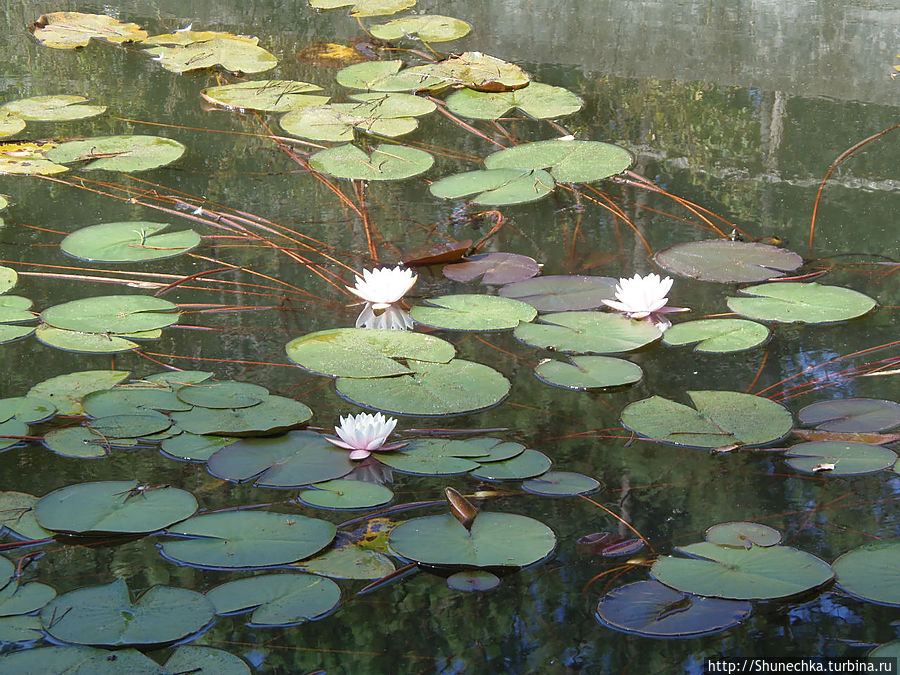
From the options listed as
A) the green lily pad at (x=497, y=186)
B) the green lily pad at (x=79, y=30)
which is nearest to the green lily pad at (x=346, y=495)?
the green lily pad at (x=497, y=186)

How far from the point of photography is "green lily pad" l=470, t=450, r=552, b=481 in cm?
186

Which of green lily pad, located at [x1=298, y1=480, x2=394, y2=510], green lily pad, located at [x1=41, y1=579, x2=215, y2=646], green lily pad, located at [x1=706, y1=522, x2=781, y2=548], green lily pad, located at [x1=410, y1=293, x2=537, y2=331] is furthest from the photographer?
green lily pad, located at [x1=410, y1=293, x2=537, y2=331]

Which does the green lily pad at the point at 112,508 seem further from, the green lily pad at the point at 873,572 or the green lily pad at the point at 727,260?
the green lily pad at the point at 727,260

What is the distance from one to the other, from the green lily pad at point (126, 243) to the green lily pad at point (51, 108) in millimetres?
1244

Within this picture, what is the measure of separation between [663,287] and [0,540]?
175cm

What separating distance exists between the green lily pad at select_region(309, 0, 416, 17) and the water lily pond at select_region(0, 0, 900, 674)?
985mm

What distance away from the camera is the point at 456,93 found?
419 cm

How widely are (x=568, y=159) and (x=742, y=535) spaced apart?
2.03m

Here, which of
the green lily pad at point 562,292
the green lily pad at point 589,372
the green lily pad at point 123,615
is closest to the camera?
the green lily pad at point 123,615

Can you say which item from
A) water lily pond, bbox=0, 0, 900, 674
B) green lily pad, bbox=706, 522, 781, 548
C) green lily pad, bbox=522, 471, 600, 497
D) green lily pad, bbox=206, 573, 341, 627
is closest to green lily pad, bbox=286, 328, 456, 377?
water lily pond, bbox=0, 0, 900, 674

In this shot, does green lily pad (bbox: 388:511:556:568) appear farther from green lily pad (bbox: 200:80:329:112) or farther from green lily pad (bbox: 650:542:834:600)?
green lily pad (bbox: 200:80:329:112)

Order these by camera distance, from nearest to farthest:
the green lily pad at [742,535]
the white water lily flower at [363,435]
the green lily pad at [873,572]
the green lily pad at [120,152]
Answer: the green lily pad at [873,572] → the green lily pad at [742,535] → the white water lily flower at [363,435] → the green lily pad at [120,152]

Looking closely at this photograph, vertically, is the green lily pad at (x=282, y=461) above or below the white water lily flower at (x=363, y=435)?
below

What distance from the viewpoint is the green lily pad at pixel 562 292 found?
2576mm
